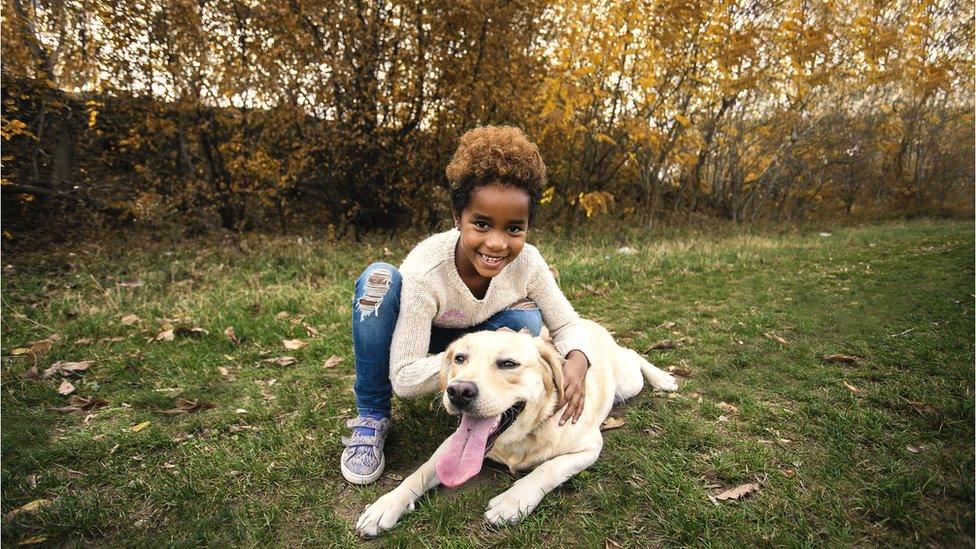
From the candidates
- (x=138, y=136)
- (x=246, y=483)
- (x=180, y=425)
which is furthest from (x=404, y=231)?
(x=246, y=483)

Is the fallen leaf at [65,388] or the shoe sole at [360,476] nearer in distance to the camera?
the shoe sole at [360,476]

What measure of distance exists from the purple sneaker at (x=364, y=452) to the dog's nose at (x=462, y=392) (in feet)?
2.54

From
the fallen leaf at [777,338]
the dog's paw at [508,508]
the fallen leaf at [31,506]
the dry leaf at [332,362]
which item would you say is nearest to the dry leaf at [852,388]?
the fallen leaf at [777,338]

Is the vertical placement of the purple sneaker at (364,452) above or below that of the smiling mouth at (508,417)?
below

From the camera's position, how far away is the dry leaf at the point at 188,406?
307 centimetres

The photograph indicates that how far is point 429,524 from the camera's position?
202 centimetres

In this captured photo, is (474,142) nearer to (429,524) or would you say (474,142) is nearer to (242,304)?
(429,524)

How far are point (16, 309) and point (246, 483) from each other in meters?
4.35

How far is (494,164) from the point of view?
219 cm

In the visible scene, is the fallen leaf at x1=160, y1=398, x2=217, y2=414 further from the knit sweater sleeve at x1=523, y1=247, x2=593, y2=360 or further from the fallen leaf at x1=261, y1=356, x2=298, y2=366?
the knit sweater sleeve at x1=523, y1=247, x2=593, y2=360

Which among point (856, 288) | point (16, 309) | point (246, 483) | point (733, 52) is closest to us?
point (246, 483)

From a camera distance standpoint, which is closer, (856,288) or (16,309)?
(16,309)

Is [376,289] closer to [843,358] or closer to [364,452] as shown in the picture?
[364,452]

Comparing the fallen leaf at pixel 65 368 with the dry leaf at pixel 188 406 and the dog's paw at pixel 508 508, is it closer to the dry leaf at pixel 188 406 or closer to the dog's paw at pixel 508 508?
the dry leaf at pixel 188 406
